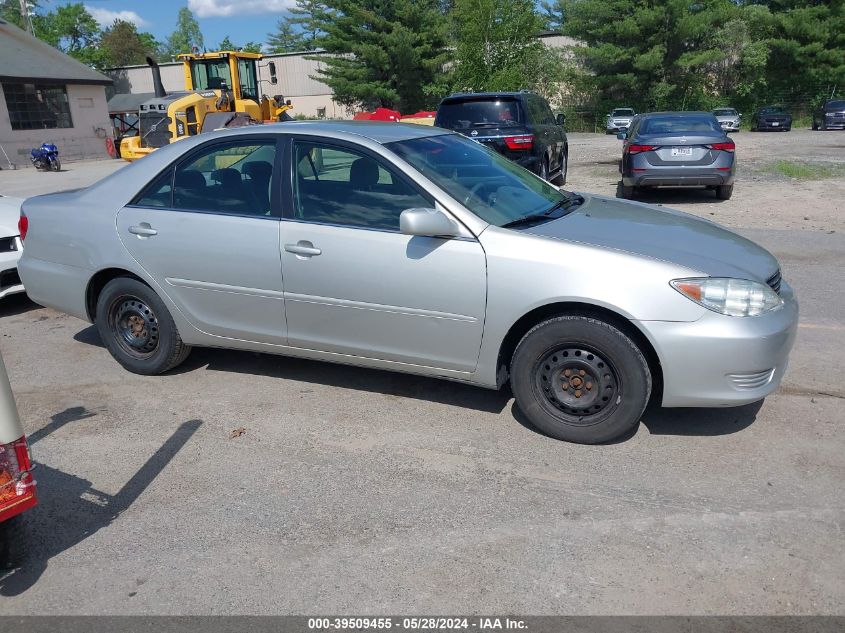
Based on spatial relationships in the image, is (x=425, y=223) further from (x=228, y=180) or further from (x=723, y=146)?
(x=723, y=146)

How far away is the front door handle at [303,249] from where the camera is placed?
14.6 feet

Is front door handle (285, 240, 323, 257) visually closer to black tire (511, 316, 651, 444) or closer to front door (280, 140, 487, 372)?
front door (280, 140, 487, 372)

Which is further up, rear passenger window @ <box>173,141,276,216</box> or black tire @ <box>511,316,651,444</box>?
rear passenger window @ <box>173,141,276,216</box>

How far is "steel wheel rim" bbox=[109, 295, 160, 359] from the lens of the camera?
5.22 meters

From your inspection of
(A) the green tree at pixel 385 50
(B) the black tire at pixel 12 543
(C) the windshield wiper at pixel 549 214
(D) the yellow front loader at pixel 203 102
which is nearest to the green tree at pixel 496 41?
(A) the green tree at pixel 385 50

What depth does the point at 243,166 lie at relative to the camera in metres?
4.84

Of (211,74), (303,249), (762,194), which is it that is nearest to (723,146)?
(762,194)

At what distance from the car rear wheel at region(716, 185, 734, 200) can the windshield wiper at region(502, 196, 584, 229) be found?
Result: 8457 millimetres

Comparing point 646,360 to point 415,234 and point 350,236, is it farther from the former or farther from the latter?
point 350,236

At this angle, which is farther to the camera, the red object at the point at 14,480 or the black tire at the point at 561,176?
the black tire at the point at 561,176

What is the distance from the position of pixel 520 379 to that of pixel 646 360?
2.22ft

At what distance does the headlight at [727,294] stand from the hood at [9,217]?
19.6 feet

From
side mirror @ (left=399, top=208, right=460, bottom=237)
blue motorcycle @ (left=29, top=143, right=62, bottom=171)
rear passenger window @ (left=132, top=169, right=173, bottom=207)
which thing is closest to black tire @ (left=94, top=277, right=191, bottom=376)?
rear passenger window @ (left=132, top=169, right=173, bottom=207)

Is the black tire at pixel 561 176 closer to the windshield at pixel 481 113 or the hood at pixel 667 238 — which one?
the windshield at pixel 481 113
